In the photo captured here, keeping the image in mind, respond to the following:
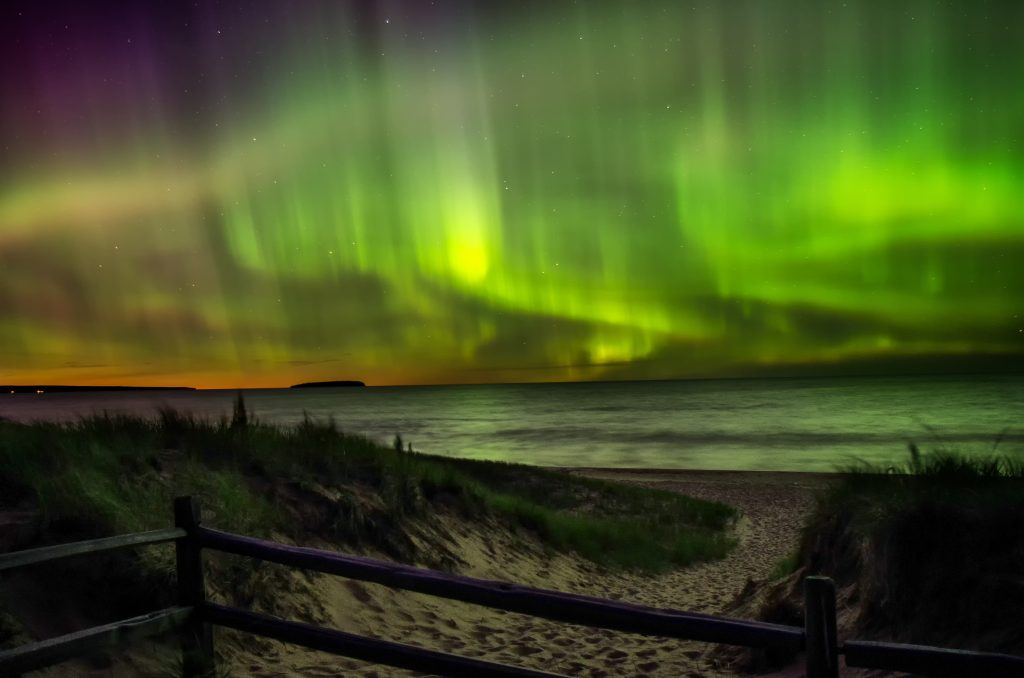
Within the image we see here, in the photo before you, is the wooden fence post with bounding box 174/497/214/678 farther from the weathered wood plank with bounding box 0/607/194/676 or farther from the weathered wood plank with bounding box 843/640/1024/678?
the weathered wood plank with bounding box 843/640/1024/678

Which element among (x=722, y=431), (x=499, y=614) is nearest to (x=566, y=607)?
(x=499, y=614)

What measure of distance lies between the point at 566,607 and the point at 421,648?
5.66ft

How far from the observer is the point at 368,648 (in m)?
5.51

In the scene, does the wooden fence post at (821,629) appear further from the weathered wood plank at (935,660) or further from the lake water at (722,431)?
the lake water at (722,431)

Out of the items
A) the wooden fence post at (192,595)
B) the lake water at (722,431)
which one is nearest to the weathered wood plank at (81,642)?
the wooden fence post at (192,595)

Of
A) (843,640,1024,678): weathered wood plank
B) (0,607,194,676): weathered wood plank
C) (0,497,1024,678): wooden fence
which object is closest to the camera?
(843,640,1024,678): weathered wood plank

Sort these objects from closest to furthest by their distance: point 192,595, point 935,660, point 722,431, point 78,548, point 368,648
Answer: point 935,660
point 368,648
point 78,548
point 192,595
point 722,431

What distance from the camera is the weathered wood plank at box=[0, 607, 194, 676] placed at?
16.5 feet

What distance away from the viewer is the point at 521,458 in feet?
198

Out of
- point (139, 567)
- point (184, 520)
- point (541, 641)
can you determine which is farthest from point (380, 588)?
point (184, 520)

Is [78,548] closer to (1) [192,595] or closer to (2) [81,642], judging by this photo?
(2) [81,642]

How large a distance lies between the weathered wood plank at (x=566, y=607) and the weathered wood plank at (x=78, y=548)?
1.12m

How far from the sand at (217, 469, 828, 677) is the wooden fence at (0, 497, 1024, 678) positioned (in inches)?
83.4

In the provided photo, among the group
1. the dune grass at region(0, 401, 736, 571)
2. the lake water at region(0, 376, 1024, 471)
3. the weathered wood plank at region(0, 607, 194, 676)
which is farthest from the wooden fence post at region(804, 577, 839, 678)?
the lake water at region(0, 376, 1024, 471)
